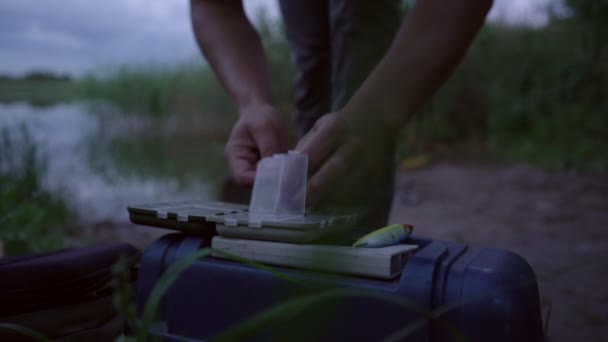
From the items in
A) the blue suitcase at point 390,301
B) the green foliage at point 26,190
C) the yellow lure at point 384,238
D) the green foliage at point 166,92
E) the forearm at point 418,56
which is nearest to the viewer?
the blue suitcase at point 390,301

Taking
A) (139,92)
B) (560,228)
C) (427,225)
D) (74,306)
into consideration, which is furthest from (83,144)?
(74,306)

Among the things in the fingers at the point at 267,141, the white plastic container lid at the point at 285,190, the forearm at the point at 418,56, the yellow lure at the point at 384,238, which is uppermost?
the forearm at the point at 418,56

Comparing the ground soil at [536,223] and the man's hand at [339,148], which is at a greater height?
the man's hand at [339,148]

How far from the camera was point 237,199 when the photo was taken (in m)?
2.92

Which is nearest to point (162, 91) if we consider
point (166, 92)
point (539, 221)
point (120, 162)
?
point (166, 92)

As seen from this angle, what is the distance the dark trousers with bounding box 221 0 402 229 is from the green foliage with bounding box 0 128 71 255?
134cm

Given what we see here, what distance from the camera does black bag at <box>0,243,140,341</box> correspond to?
0.87 meters

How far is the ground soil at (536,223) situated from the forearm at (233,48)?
32.6 inches

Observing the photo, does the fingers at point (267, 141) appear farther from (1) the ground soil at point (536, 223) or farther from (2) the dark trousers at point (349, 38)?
(1) the ground soil at point (536, 223)

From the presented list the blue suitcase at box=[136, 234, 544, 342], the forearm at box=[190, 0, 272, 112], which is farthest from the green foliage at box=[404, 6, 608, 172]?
the blue suitcase at box=[136, 234, 544, 342]

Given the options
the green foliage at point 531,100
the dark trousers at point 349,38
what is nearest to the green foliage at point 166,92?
the green foliage at point 531,100

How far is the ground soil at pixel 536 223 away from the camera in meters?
1.80

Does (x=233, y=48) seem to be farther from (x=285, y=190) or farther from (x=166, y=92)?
(x=166, y=92)

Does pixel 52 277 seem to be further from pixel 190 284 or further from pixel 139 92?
pixel 139 92
